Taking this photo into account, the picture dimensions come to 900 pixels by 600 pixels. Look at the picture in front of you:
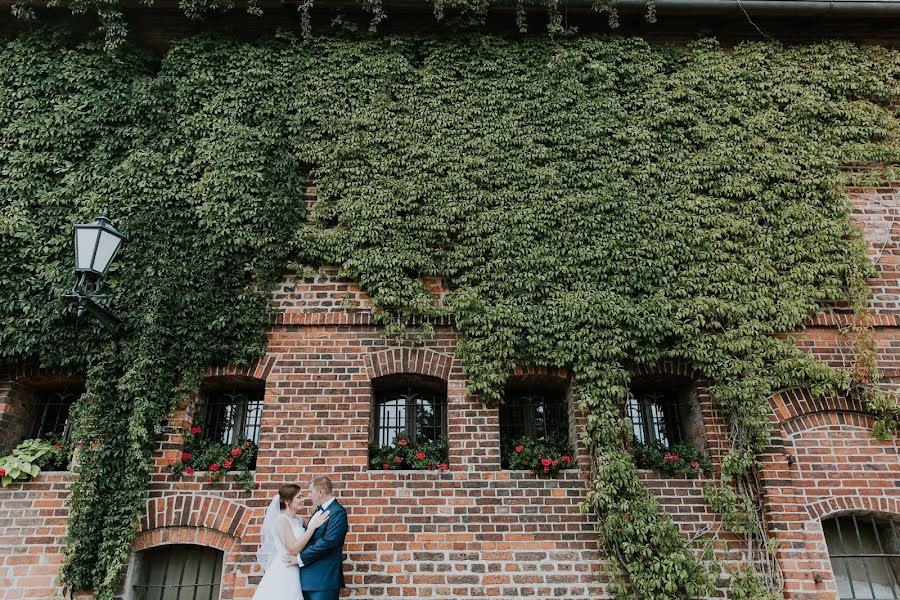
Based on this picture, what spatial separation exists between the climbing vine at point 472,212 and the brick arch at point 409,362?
0.35 metres

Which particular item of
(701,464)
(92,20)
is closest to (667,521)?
(701,464)

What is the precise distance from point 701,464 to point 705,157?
3.64m

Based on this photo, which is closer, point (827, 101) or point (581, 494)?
point (581, 494)

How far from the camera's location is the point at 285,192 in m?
6.77

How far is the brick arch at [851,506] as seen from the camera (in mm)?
5801

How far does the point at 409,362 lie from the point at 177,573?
3.13 m

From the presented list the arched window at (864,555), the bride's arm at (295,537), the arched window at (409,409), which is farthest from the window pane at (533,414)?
the arched window at (864,555)

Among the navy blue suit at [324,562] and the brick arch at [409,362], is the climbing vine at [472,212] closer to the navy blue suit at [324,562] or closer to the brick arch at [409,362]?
the brick arch at [409,362]

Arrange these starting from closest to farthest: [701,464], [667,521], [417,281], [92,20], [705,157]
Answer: [667,521] < [701,464] < [417,281] < [705,157] < [92,20]

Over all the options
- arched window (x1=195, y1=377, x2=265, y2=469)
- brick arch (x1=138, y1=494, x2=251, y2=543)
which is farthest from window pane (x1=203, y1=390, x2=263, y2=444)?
brick arch (x1=138, y1=494, x2=251, y2=543)

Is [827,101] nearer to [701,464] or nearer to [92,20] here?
[701,464]

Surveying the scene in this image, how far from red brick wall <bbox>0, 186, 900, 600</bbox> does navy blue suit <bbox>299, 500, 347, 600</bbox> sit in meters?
0.60

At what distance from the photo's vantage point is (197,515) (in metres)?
5.71

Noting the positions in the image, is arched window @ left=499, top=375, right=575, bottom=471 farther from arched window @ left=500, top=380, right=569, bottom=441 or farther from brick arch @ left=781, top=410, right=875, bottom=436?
brick arch @ left=781, top=410, right=875, bottom=436
